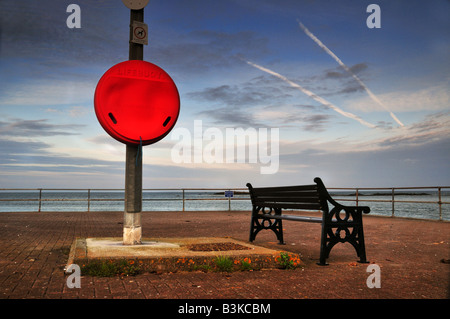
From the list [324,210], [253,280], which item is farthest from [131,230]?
[324,210]

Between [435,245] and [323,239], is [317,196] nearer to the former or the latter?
[323,239]

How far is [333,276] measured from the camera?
4629mm

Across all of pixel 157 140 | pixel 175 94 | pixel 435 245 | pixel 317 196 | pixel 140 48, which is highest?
pixel 140 48

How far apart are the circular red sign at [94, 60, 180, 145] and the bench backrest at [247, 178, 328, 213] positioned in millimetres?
2131

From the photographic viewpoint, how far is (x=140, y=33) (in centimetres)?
613

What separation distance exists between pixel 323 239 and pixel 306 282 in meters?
1.31

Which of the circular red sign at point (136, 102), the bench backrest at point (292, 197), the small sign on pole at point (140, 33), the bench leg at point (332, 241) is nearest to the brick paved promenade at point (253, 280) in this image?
the bench leg at point (332, 241)

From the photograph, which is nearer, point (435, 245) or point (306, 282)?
point (306, 282)

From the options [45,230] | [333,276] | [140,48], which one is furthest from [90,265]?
[45,230]

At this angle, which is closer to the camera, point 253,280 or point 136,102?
point 253,280

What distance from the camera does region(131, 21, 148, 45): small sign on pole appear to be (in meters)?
6.09

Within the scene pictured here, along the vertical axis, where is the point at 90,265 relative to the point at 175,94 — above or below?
below

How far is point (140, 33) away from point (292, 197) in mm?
3438

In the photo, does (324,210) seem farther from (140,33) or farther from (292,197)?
(140,33)
